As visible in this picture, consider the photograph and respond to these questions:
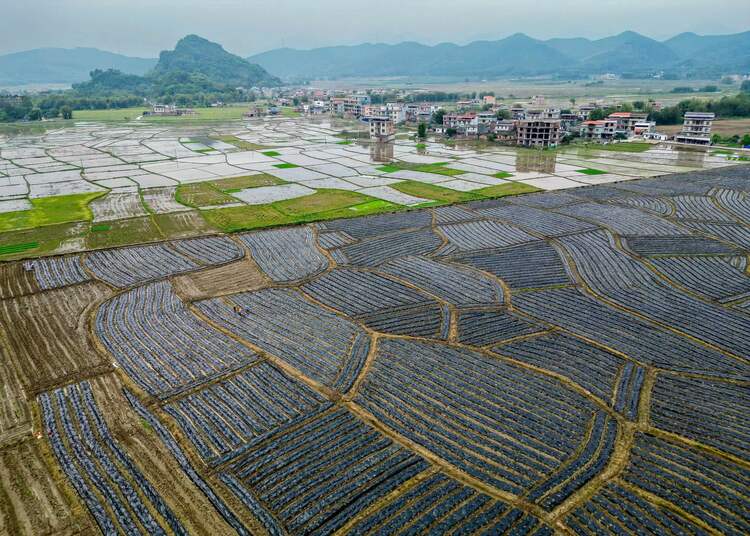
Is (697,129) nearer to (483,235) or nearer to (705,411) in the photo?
(483,235)

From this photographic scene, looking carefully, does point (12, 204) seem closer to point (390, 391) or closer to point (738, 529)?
point (390, 391)

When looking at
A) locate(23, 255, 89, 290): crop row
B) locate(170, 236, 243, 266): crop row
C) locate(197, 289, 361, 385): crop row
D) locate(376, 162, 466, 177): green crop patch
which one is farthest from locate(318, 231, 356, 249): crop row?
locate(376, 162, 466, 177): green crop patch

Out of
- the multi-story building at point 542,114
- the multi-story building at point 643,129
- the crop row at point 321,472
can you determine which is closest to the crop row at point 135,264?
the crop row at point 321,472

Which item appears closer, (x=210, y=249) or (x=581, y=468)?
(x=581, y=468)

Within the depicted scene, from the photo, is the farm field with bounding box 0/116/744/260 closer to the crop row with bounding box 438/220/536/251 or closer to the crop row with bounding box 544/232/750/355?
the crop row with bounding box 438/220/536/251

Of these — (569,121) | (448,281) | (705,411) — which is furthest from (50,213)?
(569,121)
